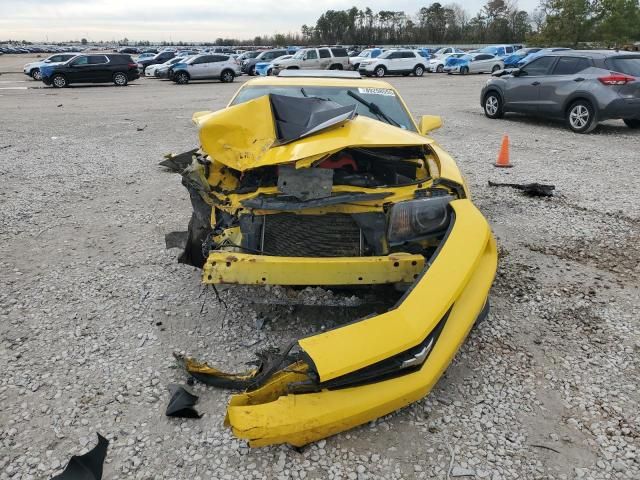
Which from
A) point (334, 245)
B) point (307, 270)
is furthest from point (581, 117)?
point (307, 270)

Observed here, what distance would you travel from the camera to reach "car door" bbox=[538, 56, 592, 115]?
10.5m

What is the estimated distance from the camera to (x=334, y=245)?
325cm

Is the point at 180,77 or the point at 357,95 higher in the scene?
the point at 357,95

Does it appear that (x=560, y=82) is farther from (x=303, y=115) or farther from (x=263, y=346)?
(x=263, y=346)

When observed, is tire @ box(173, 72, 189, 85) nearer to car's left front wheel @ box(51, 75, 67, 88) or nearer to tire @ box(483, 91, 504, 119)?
car's left front wheel @ box(51, 75, 67, 88)

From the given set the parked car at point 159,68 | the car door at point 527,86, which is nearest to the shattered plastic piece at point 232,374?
the car door at point 527,86

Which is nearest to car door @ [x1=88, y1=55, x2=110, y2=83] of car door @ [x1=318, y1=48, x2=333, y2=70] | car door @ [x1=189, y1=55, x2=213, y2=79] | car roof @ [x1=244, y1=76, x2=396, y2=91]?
car door @ [x1=189, y1=55, x2=213, y2=79]

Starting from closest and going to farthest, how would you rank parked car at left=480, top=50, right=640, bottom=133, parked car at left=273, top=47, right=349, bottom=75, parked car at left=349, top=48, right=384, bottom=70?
parked car at left=480, top=50, right=640, bottom=133
parked car at left=273, top=47, right=349, bottom=75
parked car at left=349, top=48, right=384, bottom=70

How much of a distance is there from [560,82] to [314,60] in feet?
60.3

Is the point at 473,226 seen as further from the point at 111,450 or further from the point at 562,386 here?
the point at 111,450

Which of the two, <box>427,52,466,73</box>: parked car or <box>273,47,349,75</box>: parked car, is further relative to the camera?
<box>427,52,466,73</box>: parked car

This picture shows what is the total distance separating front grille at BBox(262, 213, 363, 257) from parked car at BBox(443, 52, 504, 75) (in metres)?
30.8

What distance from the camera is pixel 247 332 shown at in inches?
132

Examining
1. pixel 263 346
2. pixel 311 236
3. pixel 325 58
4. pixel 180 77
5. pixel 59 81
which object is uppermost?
pixel 325 58
